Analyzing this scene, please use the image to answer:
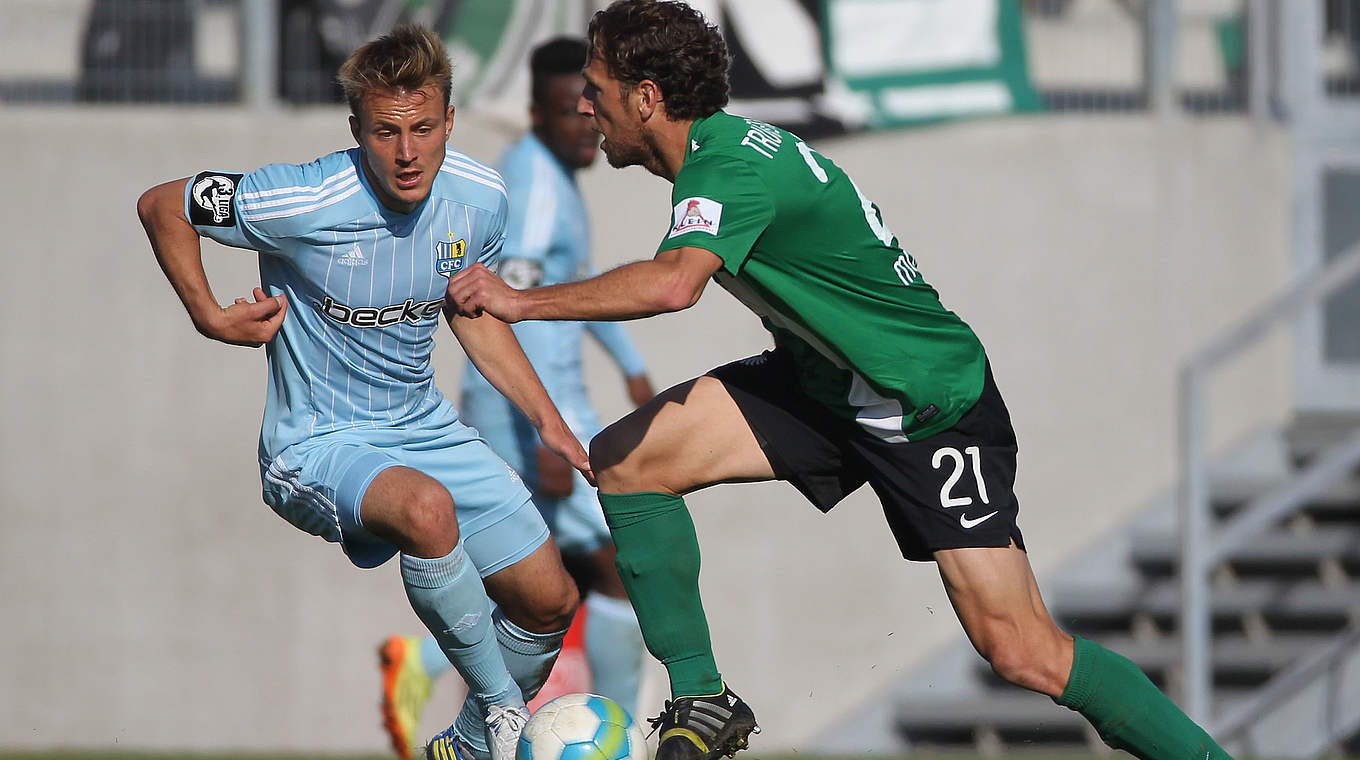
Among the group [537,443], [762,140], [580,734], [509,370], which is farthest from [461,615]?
[537,443]

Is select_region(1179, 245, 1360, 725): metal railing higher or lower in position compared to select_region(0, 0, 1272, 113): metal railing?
lower

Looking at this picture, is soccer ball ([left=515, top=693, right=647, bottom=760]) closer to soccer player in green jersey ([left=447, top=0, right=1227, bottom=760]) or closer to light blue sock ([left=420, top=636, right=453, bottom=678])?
soccer player in green jersey ([left=447, top=0, right=1227, bottom=760])

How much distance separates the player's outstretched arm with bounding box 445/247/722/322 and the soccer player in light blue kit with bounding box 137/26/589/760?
55 cm

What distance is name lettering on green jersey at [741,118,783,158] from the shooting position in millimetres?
3984

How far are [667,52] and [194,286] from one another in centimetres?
131

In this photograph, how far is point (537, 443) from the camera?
19.5ft

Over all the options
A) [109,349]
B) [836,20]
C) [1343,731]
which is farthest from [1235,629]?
[109,349]

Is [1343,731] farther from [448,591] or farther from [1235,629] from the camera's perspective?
[448,591]

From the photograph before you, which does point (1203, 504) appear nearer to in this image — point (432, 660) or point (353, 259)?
point (432, 660)

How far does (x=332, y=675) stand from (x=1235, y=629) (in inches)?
184

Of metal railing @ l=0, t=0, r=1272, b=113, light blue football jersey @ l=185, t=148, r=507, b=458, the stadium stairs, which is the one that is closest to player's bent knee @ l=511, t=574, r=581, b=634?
light blue football jersey @ l=185, t=148, r=507, b=458

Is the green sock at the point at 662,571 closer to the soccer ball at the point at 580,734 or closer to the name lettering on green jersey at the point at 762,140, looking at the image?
the soccer ball at the point at 580,734

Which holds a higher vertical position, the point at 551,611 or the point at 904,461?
the point at 904,461

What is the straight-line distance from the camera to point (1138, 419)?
9086 mm
